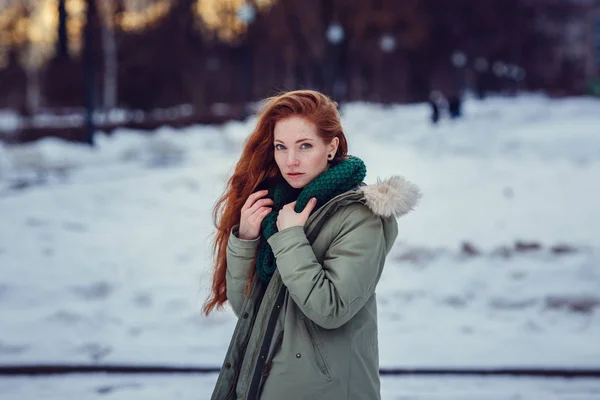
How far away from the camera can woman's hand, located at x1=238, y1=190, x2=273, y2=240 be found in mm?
2377

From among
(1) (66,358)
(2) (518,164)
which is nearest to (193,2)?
(2) (518,164)

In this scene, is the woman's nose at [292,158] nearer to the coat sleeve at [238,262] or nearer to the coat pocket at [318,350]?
the coat sleeve at [238,262]

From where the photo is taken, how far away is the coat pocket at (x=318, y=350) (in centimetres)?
223

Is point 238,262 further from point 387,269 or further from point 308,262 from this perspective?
point 387,269

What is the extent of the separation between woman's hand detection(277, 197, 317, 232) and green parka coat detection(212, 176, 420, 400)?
0.03 meters

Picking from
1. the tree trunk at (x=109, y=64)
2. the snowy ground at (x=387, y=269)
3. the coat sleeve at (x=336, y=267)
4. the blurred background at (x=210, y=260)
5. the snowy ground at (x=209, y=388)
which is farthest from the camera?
the tree trunk at (x=109, y=64)

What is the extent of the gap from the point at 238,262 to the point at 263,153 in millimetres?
375

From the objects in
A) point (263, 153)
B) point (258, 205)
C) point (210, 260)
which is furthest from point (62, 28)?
point (258, 205)

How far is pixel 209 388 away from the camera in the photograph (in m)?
4.75

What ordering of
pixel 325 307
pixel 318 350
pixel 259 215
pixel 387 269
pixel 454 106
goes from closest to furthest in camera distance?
pixel 325 307 → pixel 318 350 → pixel 259 215 → pixel 387 269 → pixel 454 106

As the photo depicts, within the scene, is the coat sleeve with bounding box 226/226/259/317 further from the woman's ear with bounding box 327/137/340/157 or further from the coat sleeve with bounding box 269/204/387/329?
the woman's ear with bounding box 327/137/340/157

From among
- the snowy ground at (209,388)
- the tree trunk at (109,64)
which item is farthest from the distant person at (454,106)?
the snowy ground at (209,388)

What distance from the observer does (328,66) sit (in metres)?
27.8

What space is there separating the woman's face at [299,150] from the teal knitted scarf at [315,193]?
42 millimetres
